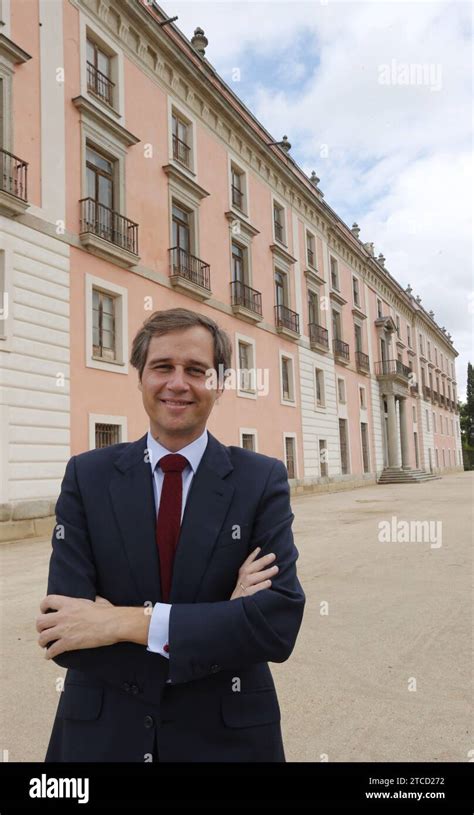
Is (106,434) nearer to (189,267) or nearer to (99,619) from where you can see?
(189,267)

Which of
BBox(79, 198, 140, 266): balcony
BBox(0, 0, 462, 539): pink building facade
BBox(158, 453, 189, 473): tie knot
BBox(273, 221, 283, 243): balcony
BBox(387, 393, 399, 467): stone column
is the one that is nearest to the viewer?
BBox(158, 453, 189, 473): tie knot

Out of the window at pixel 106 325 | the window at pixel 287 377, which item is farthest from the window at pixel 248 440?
the window at pixel 106 325

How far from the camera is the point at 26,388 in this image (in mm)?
11477

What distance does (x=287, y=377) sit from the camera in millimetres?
23953

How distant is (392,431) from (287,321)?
47.3ft

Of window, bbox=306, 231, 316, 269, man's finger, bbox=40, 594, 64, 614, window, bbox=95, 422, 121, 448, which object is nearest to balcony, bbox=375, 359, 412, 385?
window, bbox=306, 231, 316, 269

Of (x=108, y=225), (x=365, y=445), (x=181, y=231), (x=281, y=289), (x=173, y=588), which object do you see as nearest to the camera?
(x=173, y=588)

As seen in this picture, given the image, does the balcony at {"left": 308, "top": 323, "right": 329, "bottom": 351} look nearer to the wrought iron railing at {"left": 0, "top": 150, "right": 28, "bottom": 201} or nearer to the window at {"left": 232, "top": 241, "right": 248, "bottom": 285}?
the window at {"left": 232, "top": 241, "right": 248, "bottom": 285}

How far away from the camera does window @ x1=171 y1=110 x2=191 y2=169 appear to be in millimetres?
17531

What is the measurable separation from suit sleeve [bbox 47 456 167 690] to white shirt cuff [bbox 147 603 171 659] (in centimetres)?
7

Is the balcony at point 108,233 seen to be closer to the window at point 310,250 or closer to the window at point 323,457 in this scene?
the window at point 310,250

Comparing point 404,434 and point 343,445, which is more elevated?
point 404,434

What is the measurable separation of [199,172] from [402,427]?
25.3 meters

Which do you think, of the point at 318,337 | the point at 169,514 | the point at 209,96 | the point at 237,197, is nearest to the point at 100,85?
the point at 209,96
